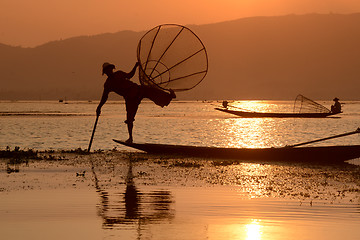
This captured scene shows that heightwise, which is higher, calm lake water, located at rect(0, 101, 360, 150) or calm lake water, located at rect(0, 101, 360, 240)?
calm lake water, located at rect(0, 101, 360, 240)

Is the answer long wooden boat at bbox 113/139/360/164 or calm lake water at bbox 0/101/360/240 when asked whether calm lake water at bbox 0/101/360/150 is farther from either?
calm lake water at bbox 0/101/360/240

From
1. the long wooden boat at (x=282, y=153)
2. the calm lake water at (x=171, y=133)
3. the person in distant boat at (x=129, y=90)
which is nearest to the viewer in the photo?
the long wooden boat at (x=282, y=153)

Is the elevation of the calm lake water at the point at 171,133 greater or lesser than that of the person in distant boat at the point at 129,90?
lesser

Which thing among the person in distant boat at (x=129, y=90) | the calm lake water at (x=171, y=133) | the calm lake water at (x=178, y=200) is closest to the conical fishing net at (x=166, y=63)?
the person in distant boat at (x=129, y=90)

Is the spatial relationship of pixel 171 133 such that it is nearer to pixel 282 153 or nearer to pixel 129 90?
pixel 129 90

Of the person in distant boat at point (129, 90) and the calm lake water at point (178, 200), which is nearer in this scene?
the calm lake water at point (178, 200)

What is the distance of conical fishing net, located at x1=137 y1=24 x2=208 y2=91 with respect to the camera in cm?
2492

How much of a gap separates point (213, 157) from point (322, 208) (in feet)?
38.5

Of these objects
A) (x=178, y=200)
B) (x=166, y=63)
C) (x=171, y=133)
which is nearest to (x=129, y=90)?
(x=166, y=63)

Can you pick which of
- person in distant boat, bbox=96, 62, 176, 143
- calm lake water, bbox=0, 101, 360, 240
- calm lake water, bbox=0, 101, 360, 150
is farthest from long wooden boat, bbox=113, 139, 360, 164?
calm lake water, bbox=0, 101, 360, 150

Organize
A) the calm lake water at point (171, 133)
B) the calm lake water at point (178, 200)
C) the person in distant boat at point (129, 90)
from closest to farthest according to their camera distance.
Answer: the calm lake water at point (178, 200) → the person in distant boat at point (129, 90) → the calm lake water at point (171, 133)

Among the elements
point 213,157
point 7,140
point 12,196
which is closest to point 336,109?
point 7,140

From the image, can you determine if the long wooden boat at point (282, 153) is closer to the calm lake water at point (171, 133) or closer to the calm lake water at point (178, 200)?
the calm lake water at point (178, 200)

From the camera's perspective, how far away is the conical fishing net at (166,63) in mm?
24922
